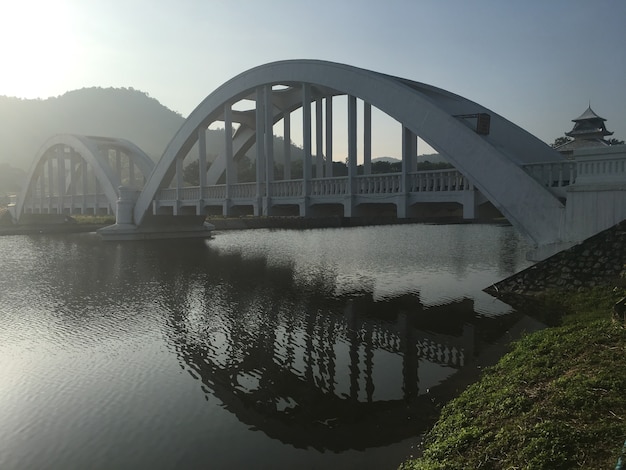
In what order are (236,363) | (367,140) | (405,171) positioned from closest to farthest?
(236,363) < (405,171) < (367,140)

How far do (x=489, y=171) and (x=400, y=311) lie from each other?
485 centimetres

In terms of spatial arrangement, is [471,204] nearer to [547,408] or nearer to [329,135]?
[329,135]

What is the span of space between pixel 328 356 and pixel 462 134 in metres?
8.26

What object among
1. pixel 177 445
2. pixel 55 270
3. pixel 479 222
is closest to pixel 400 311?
pixel 177 445

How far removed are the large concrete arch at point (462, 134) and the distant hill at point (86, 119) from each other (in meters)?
136

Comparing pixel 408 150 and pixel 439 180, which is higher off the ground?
pixel 408 150

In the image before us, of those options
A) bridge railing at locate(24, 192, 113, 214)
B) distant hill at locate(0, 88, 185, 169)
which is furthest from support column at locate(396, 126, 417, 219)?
distant hill at locate(0, 88, 185, 169)

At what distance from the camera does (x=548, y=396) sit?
558 centimetres

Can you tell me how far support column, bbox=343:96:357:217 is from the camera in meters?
16.8

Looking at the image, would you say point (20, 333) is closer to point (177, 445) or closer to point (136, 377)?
point (136, 377)

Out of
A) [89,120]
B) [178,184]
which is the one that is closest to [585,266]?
[178,184]

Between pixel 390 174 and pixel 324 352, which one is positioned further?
pixel 390 174

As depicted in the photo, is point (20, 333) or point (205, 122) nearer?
point (20, 333)

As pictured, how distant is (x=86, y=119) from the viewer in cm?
17175
